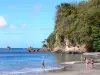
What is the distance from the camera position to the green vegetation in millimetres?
107438

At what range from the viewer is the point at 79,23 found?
112250 mm

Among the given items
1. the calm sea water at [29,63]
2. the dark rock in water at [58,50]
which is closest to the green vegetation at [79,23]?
the dark rock in water at [58,50]

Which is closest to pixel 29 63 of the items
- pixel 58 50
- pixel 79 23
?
pixel 79 23

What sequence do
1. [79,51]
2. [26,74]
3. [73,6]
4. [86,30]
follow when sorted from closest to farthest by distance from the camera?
[26,74] → [86,30] → [79,51] → [73,6]

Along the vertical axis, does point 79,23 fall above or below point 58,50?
above

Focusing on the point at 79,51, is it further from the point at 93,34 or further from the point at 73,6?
the point at 73,6

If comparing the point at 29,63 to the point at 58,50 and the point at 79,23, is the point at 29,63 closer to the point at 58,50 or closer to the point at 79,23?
A: the point at 79,23

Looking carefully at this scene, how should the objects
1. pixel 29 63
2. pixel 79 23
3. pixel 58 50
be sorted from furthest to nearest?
pixel 58 50, pixel 79 23, pixel 29 63

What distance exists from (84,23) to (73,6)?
2287cm

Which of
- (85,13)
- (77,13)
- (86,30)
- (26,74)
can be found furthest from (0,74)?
(77,13)

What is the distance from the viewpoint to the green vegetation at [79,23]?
107438 millimetres

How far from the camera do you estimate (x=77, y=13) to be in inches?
4875

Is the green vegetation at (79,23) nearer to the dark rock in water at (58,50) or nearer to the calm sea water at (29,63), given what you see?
the dark rock in water at (58,50)

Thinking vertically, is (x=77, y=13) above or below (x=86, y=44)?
above
